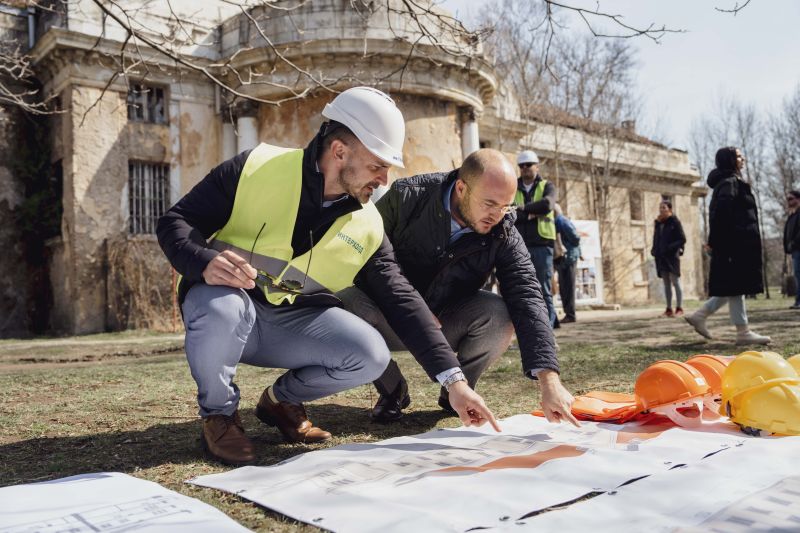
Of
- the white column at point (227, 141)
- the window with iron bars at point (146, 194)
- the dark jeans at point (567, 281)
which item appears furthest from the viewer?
the white column at point (227, 141)

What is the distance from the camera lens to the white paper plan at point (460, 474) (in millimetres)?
1825

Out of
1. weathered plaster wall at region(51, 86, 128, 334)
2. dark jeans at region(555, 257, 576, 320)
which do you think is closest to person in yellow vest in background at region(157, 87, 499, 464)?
dark jeans at region(555, 257, 576, 320)

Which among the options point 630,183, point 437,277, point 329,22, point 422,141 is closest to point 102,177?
point 329,22

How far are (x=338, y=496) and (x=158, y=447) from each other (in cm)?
121

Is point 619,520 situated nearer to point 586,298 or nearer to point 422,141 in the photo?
point 422,141

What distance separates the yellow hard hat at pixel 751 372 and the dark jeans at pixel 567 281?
6.62m

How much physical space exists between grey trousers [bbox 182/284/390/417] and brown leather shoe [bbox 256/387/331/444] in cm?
5

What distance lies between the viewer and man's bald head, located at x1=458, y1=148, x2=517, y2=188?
10.1 feet

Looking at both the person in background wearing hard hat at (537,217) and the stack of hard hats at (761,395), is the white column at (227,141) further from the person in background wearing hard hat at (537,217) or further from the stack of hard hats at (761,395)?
the stack of hard hats at (761,395)

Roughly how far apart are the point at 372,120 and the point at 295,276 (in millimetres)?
702

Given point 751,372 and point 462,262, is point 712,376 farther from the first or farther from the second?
point 462,262

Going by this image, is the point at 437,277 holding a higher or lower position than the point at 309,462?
higher

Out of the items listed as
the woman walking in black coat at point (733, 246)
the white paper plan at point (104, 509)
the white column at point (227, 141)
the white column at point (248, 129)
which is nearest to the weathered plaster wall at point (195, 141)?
the white column at point (227, 141)

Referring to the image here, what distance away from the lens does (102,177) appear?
13.7m
